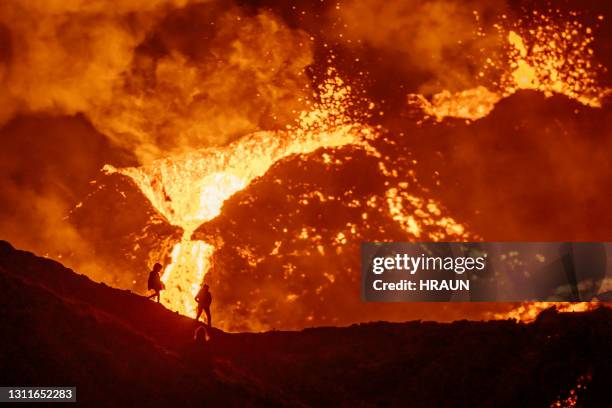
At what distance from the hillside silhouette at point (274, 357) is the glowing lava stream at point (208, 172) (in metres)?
15.2

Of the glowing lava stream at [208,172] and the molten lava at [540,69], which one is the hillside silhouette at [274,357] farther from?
the molten lava at [540,69]

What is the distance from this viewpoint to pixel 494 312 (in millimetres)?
43000

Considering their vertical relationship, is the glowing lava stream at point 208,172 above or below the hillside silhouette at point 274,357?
above

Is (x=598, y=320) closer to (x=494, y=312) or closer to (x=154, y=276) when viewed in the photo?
(x=154, y=276)

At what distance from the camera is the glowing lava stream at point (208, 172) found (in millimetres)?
38562

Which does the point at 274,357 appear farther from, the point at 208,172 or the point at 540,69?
the point at 540,69

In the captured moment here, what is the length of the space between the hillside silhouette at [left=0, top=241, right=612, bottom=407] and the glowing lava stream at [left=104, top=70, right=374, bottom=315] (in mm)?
15232

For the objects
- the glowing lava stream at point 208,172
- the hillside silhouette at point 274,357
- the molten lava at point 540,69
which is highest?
the molten lava at point 540,69

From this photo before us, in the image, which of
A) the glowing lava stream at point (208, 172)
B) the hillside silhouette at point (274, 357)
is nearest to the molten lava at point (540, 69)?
the glowing lava stream at point (208, 172)

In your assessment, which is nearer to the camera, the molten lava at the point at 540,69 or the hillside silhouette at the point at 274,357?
the hillside silhouette at the point at 274,357

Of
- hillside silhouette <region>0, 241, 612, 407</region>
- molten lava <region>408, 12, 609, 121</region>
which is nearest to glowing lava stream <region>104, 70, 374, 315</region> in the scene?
molten lava <region>408, 12, 609, 121</region>

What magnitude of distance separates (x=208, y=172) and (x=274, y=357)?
18.8 metres

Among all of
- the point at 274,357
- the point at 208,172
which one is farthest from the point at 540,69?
the point at 274,357

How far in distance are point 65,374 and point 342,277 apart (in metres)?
31.9
